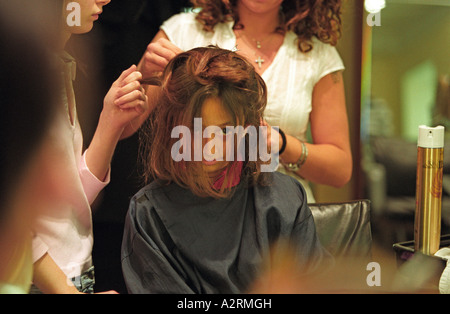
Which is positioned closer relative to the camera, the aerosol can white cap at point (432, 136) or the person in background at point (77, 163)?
the person in background at point (77, 163)

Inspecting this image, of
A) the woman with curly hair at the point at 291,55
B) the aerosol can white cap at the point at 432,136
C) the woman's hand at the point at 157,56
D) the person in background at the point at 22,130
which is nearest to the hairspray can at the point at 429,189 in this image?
the aerosol can white cap at the point at 432,136

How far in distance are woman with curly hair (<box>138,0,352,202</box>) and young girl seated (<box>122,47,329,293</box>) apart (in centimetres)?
12

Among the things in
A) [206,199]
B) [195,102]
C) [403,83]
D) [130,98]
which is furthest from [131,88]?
[403,83]

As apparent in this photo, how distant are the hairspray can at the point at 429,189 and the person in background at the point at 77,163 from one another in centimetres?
65

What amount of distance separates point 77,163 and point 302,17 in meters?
0.61

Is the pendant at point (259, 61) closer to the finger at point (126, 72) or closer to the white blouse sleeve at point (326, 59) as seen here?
the white blouse sleeve at point (326, 59)

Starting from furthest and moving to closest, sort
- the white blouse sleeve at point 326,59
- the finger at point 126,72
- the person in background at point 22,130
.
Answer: the white blouse sleeve at point 326,59, the finger at point 126,72, the person in background at point 22,130

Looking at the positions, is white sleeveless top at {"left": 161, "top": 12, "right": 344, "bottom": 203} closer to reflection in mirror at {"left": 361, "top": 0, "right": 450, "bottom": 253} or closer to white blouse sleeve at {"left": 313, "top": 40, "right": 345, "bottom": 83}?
white blouse sleeve at {"left": 313, "top": 40, "right": 345, "bottom": 83}

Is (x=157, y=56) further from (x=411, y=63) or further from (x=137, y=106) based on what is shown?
(x=411, y=63)

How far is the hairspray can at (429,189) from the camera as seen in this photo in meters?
1.20

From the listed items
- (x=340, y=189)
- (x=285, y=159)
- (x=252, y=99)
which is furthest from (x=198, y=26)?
(x=340, y=189)

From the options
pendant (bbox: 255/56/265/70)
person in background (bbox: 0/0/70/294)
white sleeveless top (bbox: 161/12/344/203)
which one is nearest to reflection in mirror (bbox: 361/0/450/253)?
white sleeveless top (bbox: 161/12/344/203)

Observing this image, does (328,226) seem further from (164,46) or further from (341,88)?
(164,46)

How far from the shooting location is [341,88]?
127cm
